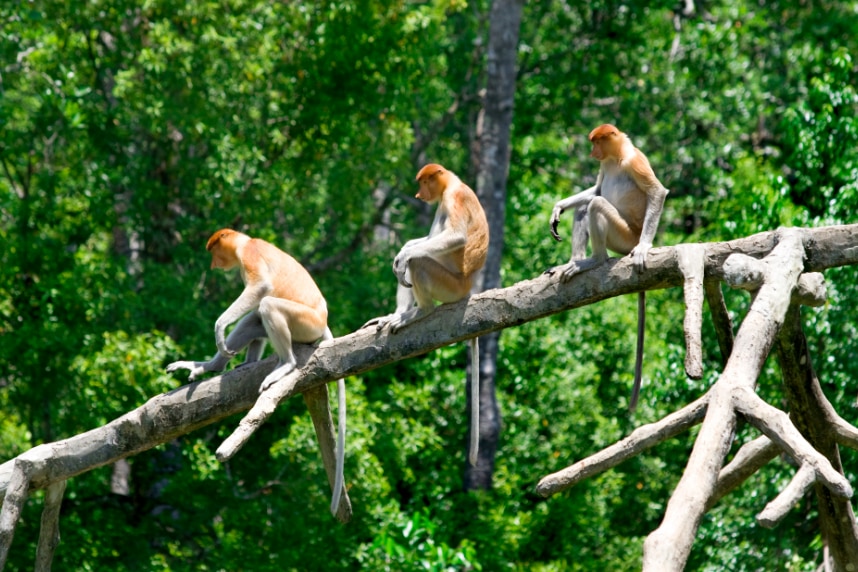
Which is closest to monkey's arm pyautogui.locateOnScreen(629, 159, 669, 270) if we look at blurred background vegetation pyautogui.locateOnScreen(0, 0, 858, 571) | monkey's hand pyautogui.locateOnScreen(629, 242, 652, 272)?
monkey's hand pyautogui.locateOnScreen(629, 242, 652, 272)

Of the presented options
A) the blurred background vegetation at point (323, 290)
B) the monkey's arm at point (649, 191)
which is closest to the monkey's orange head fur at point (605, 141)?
the monkey's arm at point (649, 191)

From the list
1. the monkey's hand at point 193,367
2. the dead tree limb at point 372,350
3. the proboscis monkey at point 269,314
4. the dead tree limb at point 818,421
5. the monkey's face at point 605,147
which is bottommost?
the dead tree limb at point 818,421

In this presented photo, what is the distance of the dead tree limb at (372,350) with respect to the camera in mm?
4133

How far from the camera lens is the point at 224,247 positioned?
206 inches

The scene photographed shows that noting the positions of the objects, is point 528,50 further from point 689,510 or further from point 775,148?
point 689,510

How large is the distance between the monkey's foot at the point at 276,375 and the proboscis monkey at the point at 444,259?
1.29ft

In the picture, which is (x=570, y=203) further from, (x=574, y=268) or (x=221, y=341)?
(x=221, y=341)

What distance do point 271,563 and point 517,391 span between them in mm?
3389

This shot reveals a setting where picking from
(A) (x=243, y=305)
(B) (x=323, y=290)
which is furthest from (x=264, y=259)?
(B) (x=323, y=290)

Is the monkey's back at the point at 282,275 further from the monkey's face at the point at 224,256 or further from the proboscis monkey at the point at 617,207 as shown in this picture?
the proboscis monkey at the point at 617,207

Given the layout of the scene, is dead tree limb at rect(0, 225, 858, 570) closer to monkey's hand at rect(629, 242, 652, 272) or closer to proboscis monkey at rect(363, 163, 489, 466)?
monkey's hand at rect(629, 242, 652, 272)

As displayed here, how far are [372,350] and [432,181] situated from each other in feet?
3.18

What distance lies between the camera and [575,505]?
9461mm

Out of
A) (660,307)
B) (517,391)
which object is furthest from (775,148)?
(517,391)
